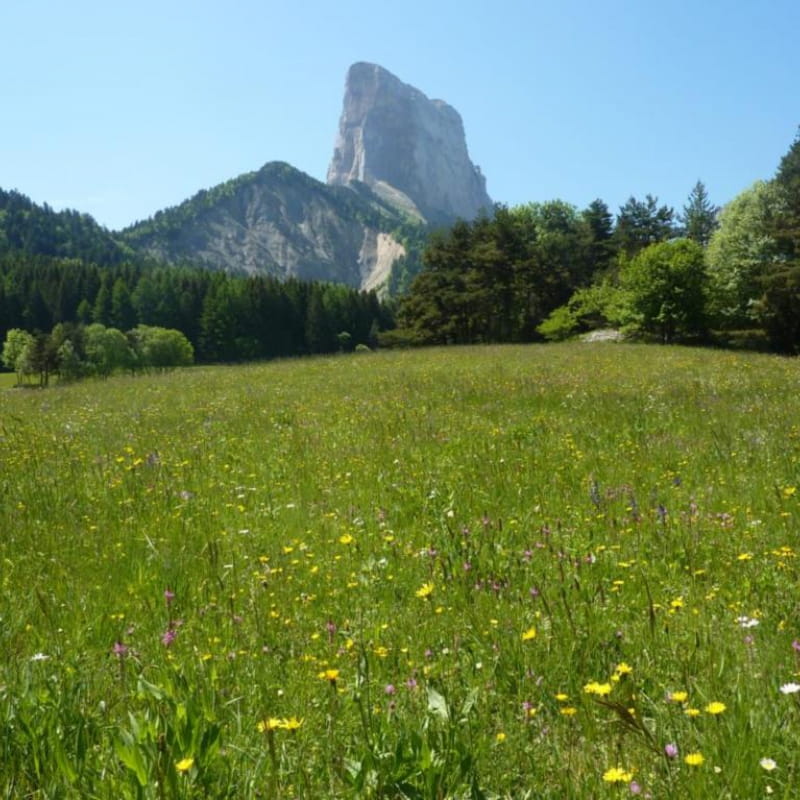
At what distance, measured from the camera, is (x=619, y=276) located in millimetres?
55438

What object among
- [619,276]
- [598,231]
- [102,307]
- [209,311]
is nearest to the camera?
[619,276]

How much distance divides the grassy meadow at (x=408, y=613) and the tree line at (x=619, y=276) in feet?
132

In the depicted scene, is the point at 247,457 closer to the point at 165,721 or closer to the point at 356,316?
the point at 165,721

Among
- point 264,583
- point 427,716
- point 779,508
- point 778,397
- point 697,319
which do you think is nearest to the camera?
point 427,716

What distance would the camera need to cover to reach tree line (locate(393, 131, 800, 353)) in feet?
150

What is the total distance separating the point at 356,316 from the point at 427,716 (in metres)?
131

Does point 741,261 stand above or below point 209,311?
below

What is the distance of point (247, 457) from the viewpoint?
27.6ft

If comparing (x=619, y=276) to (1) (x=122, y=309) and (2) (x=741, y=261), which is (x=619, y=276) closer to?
(2) (x=741, y=261)

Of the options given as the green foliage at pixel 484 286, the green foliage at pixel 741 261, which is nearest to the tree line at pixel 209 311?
the green foliage at pixel 484 286

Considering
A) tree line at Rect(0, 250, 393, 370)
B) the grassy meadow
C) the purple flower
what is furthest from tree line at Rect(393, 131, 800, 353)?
tree line at Rect(0, 250, 393, 370)

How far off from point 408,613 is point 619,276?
5688cm

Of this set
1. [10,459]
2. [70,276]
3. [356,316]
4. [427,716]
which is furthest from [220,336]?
[427,716]

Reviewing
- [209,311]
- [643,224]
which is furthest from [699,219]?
[209,311]
